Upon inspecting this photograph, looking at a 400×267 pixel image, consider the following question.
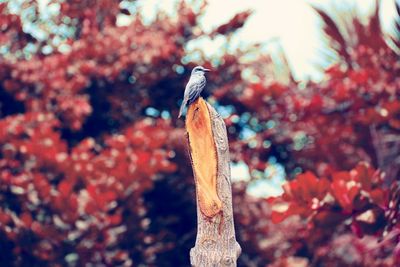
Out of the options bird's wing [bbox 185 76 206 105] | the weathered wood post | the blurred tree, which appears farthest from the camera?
the blurred tree

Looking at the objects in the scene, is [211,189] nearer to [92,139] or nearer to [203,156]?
[203,156]

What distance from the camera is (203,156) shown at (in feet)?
10.7

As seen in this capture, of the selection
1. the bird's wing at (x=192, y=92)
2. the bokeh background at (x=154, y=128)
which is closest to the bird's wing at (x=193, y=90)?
the bird's wing at (x=192, y=92)

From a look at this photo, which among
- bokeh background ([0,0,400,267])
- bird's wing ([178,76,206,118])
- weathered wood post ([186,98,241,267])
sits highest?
bokeh background ([0,0,400,267])

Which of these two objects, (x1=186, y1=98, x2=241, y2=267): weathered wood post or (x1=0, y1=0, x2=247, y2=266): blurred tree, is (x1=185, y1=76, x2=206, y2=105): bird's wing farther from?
(x1=0, y1=0, x2=247, y2=266): blurred tree

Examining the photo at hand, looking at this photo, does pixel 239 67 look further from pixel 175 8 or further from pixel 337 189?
pixel 337 189

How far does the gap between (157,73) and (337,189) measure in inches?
148

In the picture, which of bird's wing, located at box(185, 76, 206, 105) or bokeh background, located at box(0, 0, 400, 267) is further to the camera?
bokeh background, located at box(0, 0, 400, 267)

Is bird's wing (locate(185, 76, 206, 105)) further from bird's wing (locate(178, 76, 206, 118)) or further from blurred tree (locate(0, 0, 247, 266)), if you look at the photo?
blurred tree (locate(0, 0, 247, 266))

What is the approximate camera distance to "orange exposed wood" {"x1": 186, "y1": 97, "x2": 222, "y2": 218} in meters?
3.17

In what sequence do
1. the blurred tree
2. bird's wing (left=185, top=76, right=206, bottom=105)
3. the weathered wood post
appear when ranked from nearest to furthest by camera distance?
the weathered wood post < bird's wing (left=185, top=76, right=206, bottom=105) < the blurred tree

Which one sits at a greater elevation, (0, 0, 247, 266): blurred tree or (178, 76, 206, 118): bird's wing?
(0, 0, 247, 266): blurred tree

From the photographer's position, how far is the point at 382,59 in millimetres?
7359

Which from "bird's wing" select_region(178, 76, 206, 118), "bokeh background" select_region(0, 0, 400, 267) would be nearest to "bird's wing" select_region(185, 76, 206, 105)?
"bird's wing" select_region(178, 76, 206, 118)
